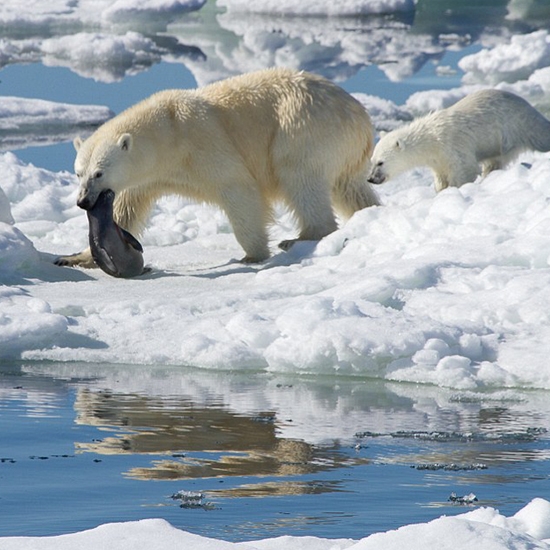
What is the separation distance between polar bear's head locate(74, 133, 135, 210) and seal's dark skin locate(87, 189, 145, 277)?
64 mm

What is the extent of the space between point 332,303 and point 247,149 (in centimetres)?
262

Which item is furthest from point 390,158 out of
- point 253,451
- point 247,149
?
point 253,451

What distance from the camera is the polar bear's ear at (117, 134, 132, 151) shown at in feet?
25.1

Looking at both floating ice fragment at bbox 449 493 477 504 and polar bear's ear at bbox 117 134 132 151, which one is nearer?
floating ice fragment at bbox 449 493 477 504

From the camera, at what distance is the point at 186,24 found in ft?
76.1

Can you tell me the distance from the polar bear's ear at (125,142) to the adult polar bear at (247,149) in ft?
0.08

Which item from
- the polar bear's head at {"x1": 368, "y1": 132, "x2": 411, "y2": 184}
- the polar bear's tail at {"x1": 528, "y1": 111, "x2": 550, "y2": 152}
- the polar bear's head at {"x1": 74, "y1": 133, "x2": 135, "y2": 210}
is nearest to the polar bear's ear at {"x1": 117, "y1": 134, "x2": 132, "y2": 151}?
the polar bear's head at {"x1": 74, "y1": 133, "x2": 135, "y2": 210}

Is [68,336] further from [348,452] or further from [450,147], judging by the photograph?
[450,147]

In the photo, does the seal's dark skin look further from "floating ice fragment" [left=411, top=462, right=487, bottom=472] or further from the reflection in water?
"floating ice fragment" [left=411, top=462, right=487, bottom=472]

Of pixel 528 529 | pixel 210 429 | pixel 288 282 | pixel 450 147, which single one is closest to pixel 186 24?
pixel 450 147

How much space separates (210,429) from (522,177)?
406cm

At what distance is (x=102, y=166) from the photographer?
25.0 ft

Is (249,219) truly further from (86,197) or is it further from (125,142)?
(86,197)

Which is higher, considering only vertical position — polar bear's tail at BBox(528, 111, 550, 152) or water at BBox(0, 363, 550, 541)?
polar bear's tail at BBox(528, 111, 550, 152)
